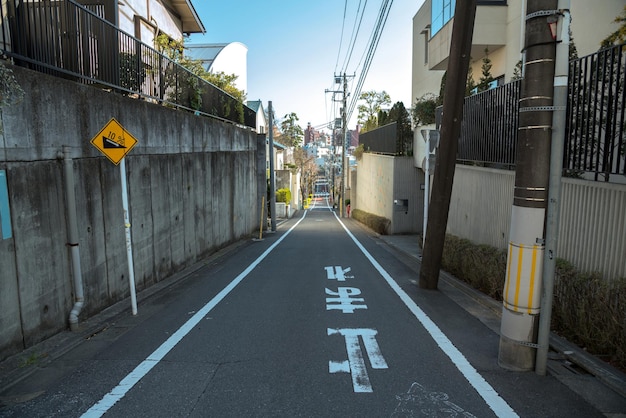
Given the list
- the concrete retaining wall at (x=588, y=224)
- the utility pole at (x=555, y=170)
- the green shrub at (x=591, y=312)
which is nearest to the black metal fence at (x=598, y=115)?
the concrete retaining wall at (x=588, y=224)

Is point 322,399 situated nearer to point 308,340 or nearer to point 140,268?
point 308,340

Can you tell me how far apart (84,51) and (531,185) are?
22.4ft

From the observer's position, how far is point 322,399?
3781 mm

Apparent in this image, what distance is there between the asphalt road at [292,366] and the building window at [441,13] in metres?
12.1

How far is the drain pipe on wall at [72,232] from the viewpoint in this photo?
5.63 meters

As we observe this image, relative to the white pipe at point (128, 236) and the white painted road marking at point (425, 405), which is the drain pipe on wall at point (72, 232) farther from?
the white painted road marking at point (425, 405)

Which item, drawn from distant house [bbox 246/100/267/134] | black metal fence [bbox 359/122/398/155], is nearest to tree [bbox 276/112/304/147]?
distant house [bbox 246/100/267/134]

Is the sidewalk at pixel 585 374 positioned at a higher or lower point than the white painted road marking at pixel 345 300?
higher

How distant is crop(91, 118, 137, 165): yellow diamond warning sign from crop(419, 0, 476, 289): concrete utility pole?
5351 millimetres

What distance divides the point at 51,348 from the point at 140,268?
124 inches

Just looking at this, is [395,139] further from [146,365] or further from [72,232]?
[146,365]

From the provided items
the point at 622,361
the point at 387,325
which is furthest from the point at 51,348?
the point at 622,361

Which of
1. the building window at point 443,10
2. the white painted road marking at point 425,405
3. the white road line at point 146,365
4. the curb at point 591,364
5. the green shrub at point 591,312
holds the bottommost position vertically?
the white road line at point 146,365

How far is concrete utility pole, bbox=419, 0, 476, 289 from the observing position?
24.2 feet
